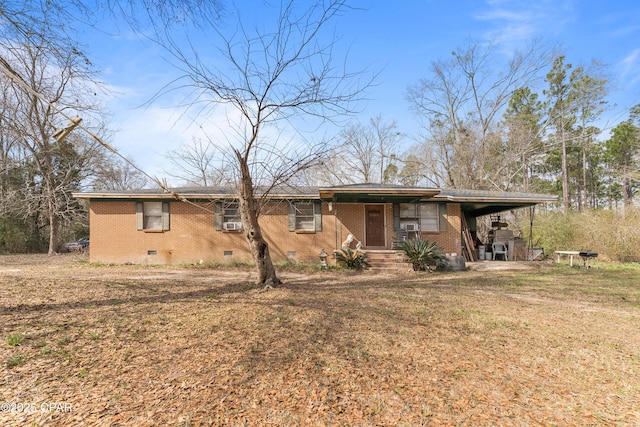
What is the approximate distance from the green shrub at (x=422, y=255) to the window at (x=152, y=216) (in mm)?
8681

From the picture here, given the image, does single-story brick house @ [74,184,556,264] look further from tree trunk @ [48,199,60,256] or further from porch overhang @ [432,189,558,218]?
tree trunk @ [48,199,60,256]

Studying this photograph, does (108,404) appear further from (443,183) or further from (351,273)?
(443,183)

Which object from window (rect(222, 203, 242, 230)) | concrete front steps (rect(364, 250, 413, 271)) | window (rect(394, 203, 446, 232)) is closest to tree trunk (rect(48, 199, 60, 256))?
window (rect(222, 203, 242, 230))

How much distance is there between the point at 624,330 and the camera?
14.4 feet

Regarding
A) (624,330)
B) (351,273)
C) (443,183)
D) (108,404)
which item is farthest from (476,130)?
(108,404)

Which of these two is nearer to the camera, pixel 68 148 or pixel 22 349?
pixel 22 349

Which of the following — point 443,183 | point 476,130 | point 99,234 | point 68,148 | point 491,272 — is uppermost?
point 476,130

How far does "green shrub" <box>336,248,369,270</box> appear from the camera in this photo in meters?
10.7

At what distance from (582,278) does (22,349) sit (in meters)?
11.8

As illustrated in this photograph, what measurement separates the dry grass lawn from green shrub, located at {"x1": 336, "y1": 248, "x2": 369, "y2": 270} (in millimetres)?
5052

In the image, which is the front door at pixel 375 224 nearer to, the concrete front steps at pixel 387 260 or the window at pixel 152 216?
the concrete front steps at pixel 387 260

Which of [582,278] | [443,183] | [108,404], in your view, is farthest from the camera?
[443,183]

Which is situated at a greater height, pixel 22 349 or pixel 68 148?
pixel 68 148

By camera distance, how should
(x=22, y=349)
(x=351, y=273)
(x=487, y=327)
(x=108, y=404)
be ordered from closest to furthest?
1. (x=108, y=404)
2. (x=22, y=349)
3. (x=487, y=327)
4. (x=351, y=273)
